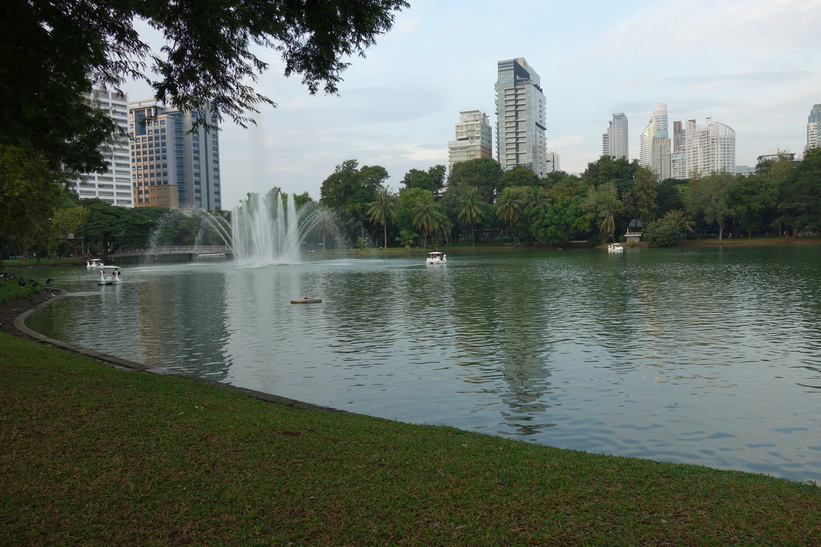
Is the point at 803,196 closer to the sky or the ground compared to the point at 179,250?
closer to the sky

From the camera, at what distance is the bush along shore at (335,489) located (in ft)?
18.1

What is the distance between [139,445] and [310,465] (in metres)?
2.33

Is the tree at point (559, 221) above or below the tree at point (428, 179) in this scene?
below

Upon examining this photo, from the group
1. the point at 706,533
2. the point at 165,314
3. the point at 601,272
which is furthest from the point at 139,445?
the point at 601,272

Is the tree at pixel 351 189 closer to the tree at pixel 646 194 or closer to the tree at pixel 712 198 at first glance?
the tree at pixel 646 194

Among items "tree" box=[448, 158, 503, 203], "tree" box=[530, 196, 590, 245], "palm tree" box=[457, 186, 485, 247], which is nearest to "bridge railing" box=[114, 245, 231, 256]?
"palm tree" box=[457, 186, 485, 247]

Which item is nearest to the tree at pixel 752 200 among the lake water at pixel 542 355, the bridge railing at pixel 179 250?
the lake water at pixel 542 355

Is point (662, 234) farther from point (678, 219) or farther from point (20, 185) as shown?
point (20, 185)

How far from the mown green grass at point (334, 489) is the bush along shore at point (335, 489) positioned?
2 centimetres

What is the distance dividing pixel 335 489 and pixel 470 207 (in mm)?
114404

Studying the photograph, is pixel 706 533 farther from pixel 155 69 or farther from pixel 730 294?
pixel 730 294

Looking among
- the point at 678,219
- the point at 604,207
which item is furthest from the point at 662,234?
the point at 604,207

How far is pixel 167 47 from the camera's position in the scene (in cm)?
1134

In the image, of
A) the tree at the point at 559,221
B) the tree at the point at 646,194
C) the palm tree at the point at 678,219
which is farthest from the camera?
the tree at the point at 559,221
